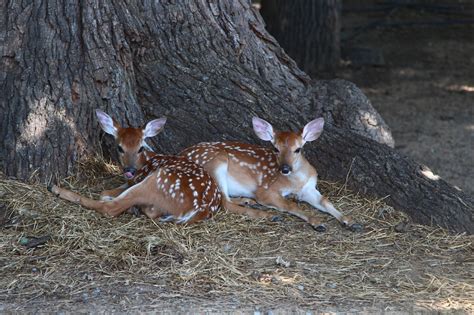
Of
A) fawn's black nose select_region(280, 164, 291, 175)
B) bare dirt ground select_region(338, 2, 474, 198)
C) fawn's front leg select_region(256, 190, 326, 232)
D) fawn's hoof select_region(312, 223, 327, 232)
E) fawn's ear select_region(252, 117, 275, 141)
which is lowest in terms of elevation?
bare dirt ground select_region(338, 2, 474, 198)

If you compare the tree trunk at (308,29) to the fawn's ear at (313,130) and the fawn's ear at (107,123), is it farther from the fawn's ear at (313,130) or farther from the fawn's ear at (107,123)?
the fawn's ear at (107,123)

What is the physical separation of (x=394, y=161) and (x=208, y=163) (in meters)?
1.44

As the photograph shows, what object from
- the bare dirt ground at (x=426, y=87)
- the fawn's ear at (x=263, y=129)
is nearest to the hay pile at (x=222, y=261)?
the fawn's ear at (x=263, y=129)

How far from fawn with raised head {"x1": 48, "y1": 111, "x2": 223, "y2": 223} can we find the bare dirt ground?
2884 mm

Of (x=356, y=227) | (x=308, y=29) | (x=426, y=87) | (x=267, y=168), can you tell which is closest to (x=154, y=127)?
(x=267, y=168)

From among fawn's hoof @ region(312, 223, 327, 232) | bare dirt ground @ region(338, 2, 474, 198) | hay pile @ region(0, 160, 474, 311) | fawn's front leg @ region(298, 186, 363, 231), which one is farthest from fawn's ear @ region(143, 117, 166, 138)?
bare dirt ground @ region(338, 2, 474, 198)

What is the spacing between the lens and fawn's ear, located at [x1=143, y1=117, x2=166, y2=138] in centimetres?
708

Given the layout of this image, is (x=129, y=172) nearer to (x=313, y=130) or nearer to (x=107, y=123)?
(x=107, y=123)

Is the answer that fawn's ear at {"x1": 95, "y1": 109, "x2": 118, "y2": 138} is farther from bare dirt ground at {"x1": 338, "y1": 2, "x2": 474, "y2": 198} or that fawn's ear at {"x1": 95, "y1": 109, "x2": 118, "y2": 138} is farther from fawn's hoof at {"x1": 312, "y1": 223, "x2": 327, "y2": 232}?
bare dirt ground at {"x1": 338, "y1": 2, "x2": 474, "y2": 198}

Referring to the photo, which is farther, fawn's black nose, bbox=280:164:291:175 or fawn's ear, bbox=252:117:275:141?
fawn's ear, bbox=252:117:275:141

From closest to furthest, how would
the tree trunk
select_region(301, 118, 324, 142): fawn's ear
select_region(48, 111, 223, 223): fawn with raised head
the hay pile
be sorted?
1. the hay pile
2. select_region(48, 111, 223, 223): fawn with raised head
3. select_region(301, 118, 324, 142): fawn's ear
4. the tree trunk

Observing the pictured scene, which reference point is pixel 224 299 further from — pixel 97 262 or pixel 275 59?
pixel 275 59

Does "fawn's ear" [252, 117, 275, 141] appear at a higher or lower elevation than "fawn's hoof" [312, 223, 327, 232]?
higher

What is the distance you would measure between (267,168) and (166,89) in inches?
43.2
